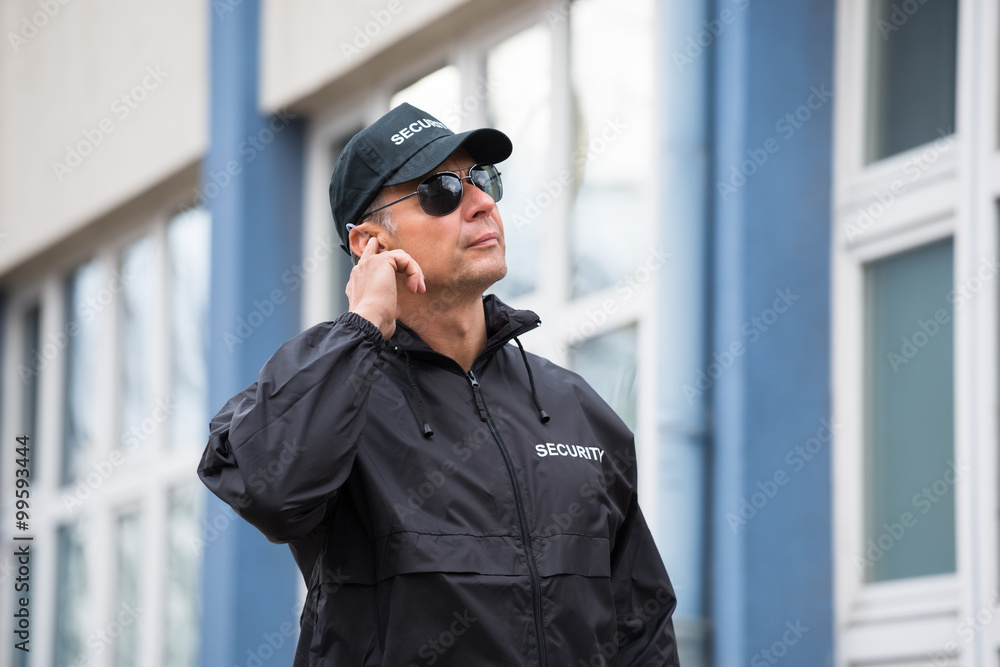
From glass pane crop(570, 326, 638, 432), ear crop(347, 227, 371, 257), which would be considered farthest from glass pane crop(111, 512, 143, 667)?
ear crop(347, 227, 371, 257)

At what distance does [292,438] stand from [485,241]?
629 mm

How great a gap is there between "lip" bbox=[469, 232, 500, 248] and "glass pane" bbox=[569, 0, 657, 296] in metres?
2.28

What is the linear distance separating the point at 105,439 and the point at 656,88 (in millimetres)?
5442

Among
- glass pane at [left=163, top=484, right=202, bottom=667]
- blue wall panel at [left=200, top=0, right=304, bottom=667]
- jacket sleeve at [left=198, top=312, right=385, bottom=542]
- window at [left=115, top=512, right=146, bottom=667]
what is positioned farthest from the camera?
window at [left=115, top=512, right=146, bottom=667]

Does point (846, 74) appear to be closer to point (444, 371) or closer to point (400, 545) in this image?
point (444, 371)

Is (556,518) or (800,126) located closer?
(556,518)

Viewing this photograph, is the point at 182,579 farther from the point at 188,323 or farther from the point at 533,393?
the point at 533,393

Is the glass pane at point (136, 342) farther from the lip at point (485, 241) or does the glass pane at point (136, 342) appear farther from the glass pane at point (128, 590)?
the lip at point (485, 241)

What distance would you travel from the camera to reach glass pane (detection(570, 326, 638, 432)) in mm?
4957

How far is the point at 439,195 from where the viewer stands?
2.60m

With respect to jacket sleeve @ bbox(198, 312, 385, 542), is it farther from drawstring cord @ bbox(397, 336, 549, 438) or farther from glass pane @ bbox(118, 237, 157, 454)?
glass pane @ bbox(118, 237, 157, 454)

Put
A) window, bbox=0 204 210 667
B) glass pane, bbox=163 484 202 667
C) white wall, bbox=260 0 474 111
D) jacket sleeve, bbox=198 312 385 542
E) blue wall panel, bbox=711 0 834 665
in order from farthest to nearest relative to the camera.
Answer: window, bbox=0 204 210 667
glass pane, bbox=163 484 202 667
white wall, bbox=260 0 474 111
blue wall panel, bbox=711 0 834 665
jacket sleeve, bbox=198 312 385 542

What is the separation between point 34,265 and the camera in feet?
31.6

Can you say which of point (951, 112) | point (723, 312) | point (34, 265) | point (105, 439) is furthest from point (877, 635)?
point (34, 265)
